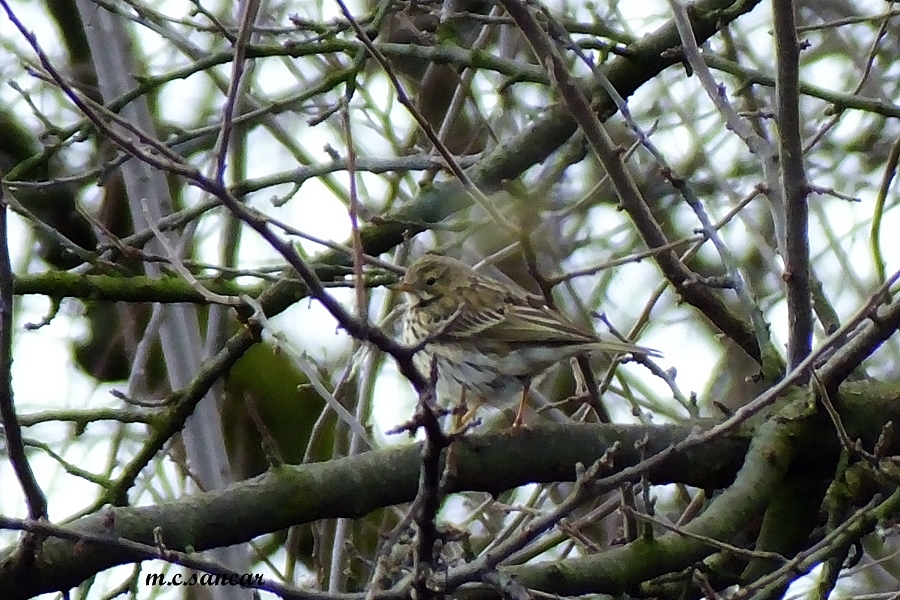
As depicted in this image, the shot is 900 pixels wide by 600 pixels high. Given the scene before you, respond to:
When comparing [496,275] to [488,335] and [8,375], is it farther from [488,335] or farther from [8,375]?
[8,375]

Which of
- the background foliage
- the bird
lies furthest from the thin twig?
the bird

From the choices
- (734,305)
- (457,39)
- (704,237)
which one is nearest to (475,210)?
(457,39)

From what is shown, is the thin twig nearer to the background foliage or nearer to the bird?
the background foliage

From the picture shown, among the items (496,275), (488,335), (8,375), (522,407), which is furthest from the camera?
(496,275)

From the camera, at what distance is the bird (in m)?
4.89

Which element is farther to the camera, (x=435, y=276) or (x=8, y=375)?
(x=435, y=276)

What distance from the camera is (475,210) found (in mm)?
5496

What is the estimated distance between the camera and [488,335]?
5199 millimetres

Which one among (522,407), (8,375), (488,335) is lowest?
(8,375)

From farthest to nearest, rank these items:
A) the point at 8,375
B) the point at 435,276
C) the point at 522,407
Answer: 1. the point at 435,276
2. the point at 522,407
3. the point at 8,375

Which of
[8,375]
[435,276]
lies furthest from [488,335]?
[8,375]

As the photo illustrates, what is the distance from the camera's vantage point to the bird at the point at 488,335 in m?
4.89

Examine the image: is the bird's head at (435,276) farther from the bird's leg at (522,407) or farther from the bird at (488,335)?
the bird's leg at (522,407)

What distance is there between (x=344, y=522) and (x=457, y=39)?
7.19 feet
